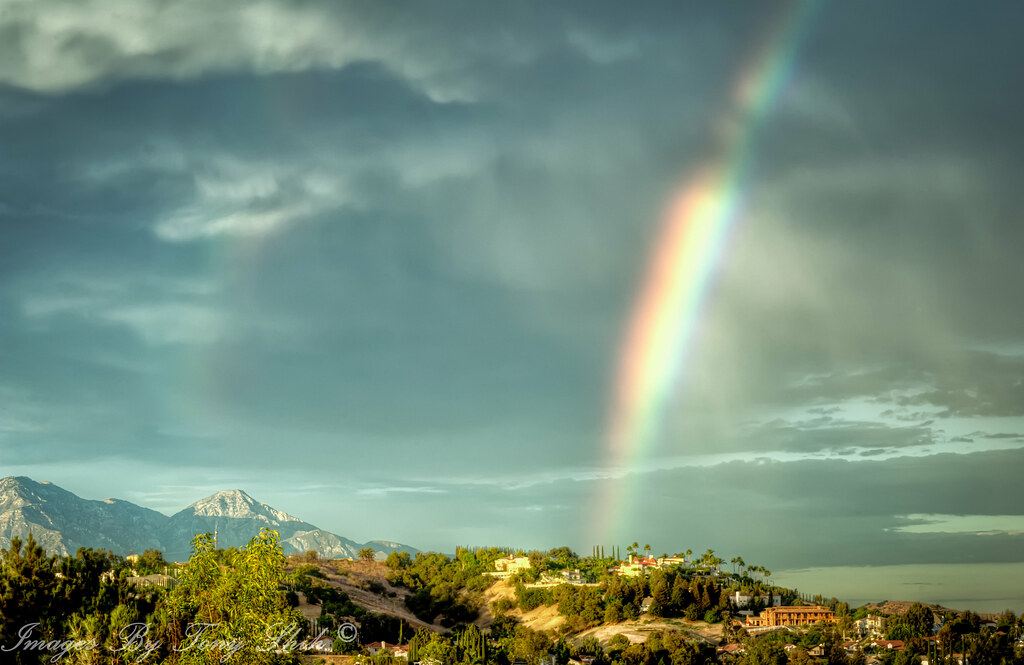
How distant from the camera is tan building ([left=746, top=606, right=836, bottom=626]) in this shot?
5809 inches

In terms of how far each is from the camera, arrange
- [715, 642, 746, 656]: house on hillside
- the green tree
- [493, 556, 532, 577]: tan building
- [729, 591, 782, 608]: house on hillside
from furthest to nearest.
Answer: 1. [493, 556, 532, 577]: tan building
2. [729, 591, 782, 608]: house on hillside
3. [715, 642, 746, 656]: house on hillside
4. the green tree

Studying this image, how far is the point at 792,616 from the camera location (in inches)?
6112

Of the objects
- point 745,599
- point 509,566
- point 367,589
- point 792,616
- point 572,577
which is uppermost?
Result: point 509,566

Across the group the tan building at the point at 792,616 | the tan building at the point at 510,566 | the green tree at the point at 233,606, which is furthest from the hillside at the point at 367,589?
the green tree at the point at 233,606

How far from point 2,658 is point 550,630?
116 m

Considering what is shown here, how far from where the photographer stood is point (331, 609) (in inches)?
5187

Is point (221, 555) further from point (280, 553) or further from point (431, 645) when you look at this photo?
point (431, 645)

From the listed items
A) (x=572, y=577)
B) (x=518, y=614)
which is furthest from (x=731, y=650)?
(x=572, y=577)

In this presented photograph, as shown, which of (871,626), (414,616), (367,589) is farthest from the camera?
(367,589)

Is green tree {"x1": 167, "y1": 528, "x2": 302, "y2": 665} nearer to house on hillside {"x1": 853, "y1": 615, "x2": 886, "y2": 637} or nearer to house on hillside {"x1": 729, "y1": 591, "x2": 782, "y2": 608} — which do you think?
house on hillside {"x1": 729, "y1": 591, "x2": 782, "y2": 608}

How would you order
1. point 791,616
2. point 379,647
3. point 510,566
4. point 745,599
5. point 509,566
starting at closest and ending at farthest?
1. point 379,647
2. point 791,616
3. point 745,599
4. point 510,566
5. point 509,566

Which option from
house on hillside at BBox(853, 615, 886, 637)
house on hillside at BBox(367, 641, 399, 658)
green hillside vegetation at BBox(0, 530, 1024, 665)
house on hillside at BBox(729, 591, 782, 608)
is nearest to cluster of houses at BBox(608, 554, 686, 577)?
green hillside vegetation at BBox(0, 530, 1024, 665)

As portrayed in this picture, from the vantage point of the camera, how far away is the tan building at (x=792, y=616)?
148 m

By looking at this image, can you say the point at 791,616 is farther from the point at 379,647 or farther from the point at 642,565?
the point at 379,647
